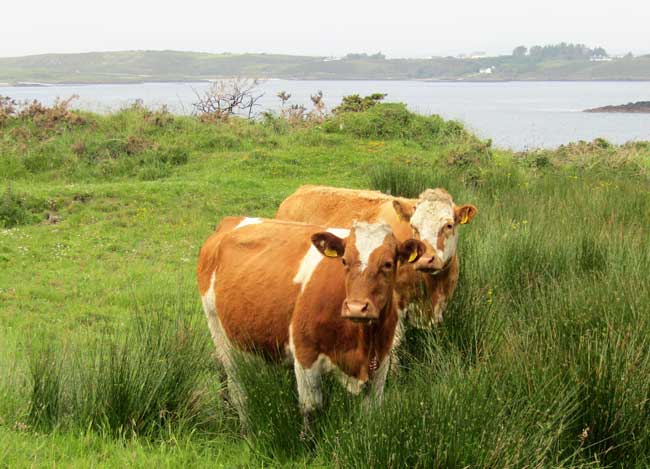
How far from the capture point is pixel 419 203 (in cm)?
771

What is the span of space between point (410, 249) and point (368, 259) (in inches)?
16.8

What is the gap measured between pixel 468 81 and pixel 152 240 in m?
118

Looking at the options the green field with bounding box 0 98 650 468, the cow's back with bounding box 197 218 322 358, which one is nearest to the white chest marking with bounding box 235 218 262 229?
the cow's back with bounding box 197 218 322 358

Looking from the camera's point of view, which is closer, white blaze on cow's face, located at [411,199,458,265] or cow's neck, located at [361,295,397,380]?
cow's neck, located at [361,295,397,380]

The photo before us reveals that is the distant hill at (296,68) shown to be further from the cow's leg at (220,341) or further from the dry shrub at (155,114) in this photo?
the cow's leg at (220,341)

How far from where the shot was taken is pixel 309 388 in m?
5.86

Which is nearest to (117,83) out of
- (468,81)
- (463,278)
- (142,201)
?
(468,81)

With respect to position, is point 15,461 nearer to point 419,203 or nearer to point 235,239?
point 235,239

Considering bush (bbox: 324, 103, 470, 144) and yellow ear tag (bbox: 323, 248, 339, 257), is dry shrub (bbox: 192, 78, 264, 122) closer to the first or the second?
bush (bbox: 324, 103, 470, 144)

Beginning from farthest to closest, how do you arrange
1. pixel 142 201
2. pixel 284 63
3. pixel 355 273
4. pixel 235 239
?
pixel 284 63 → pixel 142 201 → pixel 235 239 → pixel 355 273

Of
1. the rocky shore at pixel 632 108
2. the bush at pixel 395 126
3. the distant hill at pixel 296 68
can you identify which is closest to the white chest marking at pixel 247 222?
the bush at pixel 395 126

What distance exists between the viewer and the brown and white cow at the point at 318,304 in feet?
18.6

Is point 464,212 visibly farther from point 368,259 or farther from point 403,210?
point 368,259

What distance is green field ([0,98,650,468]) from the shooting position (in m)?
4.99
